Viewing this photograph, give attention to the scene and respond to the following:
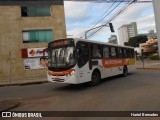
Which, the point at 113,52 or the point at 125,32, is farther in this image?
the point at 125,32

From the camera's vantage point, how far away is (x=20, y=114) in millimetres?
7738

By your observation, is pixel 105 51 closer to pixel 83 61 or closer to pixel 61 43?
pixel 83 61

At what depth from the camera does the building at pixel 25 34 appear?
26.8m

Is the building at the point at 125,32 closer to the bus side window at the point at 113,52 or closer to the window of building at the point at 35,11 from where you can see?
the window of building at the point at 35,11

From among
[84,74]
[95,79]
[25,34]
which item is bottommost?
[95,79]

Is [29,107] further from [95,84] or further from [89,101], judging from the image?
[95,84]

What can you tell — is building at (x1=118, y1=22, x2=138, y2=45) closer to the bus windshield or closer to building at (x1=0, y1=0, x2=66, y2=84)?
building at (x1=0, y1=0, x2=66, y2=84)

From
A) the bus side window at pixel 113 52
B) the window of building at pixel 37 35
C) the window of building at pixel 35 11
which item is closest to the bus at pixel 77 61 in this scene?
the bus side window at pixel 113 52

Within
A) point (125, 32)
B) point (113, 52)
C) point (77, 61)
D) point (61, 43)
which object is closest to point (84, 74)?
point (77, 61)

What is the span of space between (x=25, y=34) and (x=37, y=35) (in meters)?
1.44

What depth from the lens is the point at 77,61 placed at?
12.5m

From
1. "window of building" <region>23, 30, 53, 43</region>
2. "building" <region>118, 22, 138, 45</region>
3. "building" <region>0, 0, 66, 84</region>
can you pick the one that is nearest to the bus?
"building" <region>0, 0, 66, 84</region>

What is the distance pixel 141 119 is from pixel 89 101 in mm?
3144

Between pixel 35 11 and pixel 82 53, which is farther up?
pixel 35 11
